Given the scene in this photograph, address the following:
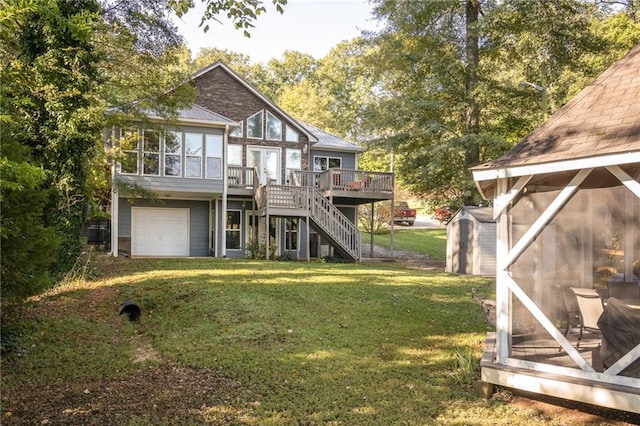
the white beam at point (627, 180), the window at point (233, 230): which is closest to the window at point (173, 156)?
the window at point (233, 230)

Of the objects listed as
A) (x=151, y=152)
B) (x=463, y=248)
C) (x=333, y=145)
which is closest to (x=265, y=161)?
(x=333, y=145)

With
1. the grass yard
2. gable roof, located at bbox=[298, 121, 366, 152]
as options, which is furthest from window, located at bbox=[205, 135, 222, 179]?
the grass yard

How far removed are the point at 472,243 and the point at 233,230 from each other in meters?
9.69

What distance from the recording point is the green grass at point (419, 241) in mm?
21922

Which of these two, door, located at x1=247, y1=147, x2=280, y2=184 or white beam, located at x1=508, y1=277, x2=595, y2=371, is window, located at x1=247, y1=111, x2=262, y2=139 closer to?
door, located at x1=247, y1=147, x2=280, y2=184

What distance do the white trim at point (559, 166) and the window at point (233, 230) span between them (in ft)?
48.8

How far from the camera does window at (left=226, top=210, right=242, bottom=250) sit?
19.1 m

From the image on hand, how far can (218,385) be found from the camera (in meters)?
5.27

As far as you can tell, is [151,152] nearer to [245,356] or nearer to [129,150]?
[129,150]

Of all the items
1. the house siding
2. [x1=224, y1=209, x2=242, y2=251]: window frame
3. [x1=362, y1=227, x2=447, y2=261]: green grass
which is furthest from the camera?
[x1=362, y1=227, x2=447, y2=261]: green grass

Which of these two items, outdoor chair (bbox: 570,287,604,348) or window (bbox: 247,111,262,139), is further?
window (bbox: 247,111,262,139)

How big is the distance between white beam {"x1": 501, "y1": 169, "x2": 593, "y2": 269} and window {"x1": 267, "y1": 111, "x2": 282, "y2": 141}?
52.4 feet

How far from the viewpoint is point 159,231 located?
18.3 meters

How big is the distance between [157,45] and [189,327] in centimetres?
898
